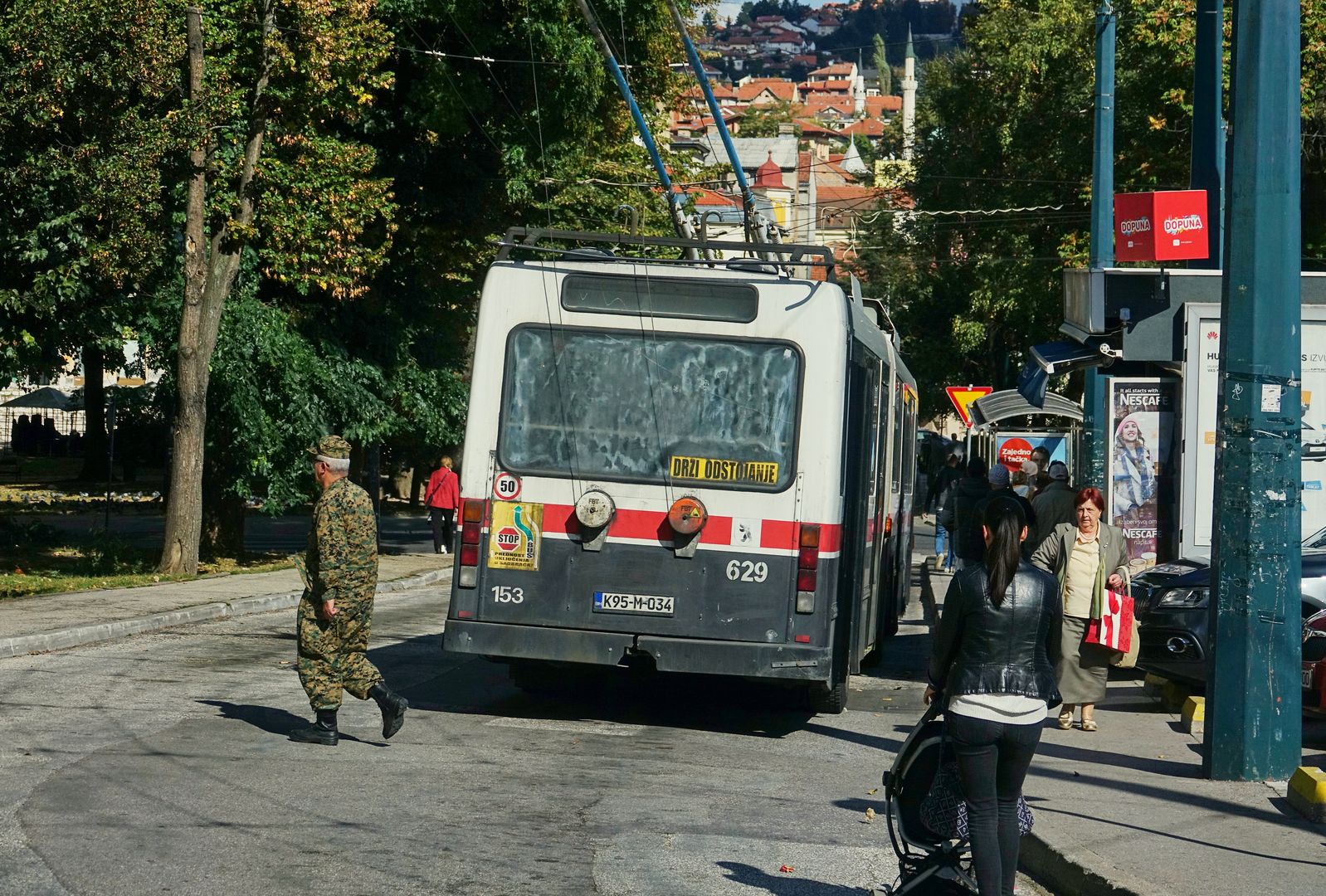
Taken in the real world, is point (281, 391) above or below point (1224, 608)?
above

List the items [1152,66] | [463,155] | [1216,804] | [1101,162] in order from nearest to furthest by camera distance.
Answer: [1216,804], [1101,162], [463,155], [1152,66]

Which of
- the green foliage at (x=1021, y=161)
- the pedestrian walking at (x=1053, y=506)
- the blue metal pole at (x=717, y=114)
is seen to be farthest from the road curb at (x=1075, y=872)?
the green foliage at (x=1021, y=161)

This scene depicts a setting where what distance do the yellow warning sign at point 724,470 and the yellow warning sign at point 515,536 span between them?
0.92 meters

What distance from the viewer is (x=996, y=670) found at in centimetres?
573

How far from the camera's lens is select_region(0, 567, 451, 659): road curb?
45.4 feet

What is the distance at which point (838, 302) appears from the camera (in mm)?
10594

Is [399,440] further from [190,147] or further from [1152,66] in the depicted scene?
[1152,66]

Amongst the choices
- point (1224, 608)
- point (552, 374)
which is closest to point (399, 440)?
point (552, 374)

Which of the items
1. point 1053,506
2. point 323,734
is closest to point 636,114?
point 1053,506

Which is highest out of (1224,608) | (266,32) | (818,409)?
(266,32)

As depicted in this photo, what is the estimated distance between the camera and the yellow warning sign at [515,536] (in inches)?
419

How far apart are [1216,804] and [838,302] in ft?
A: 12.5

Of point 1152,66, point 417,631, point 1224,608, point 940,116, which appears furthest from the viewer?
point 940,116

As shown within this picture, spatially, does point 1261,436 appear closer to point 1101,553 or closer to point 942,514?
point 1101,553
